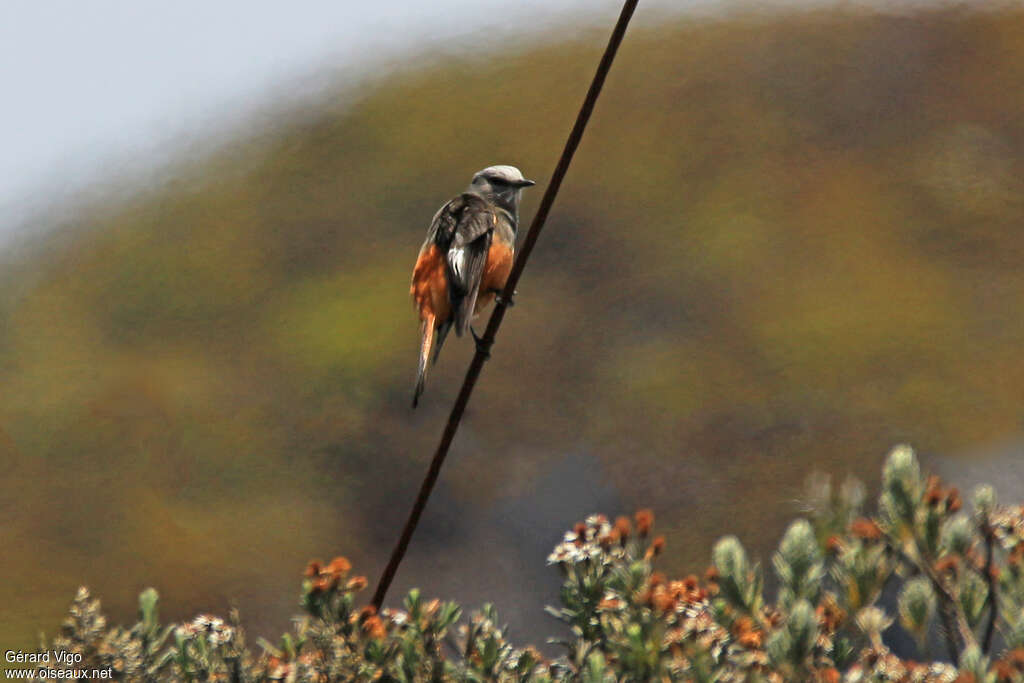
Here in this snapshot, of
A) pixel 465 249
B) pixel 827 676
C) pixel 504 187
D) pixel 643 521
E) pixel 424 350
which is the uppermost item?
pixel 504 187

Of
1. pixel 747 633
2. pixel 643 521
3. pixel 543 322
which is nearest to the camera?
pixel 747 633

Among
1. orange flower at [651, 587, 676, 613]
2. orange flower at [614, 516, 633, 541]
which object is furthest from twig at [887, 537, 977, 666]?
orange flower at [614, 516, 633, 541]

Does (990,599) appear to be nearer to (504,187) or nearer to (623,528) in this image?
(623,528)

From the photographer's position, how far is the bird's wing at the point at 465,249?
7.25m

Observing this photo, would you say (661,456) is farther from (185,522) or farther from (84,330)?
(84,330)

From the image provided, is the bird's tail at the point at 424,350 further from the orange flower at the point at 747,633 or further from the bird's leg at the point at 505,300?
the orange flower at the point at 747,633

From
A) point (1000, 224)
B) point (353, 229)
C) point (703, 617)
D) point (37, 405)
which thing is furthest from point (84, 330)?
point (703, 617)

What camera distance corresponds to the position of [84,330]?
51.0 feet

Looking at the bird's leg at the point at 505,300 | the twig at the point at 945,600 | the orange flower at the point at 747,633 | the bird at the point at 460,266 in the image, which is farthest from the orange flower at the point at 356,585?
the bird at the point at 460,266

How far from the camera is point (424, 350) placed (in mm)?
6863

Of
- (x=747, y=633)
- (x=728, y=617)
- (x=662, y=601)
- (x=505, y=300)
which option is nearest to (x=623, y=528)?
(x=662, y=601)

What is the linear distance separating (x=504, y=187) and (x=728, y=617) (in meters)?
4.78

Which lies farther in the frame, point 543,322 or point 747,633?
point 543,322

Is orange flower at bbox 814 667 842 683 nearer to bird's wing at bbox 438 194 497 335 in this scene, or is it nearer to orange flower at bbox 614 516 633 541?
orange flower at bbox 614 516 633 541
